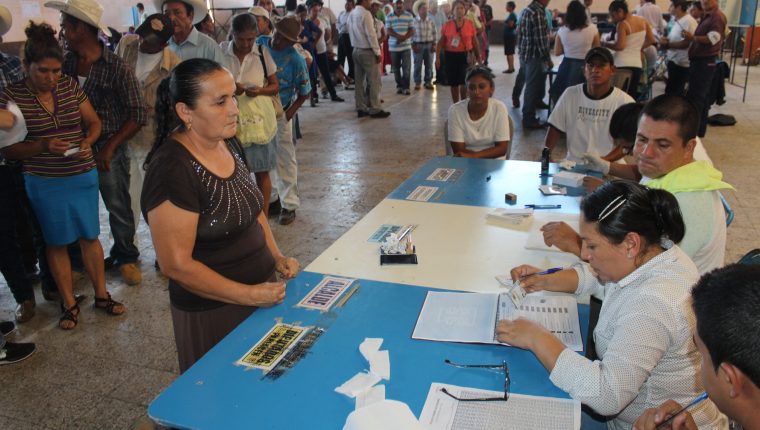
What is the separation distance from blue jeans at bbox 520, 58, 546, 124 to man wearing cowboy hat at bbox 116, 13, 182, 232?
199 inches

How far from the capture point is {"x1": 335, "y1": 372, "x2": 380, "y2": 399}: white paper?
147cm

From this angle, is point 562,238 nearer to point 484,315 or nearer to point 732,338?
point 484,315

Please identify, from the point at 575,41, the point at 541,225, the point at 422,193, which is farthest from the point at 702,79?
the point at 541,225

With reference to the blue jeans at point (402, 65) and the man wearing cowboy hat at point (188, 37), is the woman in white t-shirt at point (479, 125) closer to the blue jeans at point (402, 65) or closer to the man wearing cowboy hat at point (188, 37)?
the man wearing cowboy hat at point (188, 37)

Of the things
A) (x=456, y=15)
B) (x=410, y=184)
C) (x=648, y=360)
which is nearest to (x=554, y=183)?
(x=410, y=184)

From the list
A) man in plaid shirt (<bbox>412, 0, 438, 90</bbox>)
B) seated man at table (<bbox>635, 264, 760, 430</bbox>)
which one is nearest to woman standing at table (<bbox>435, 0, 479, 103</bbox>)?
man in plaid shirt (<bbox>412, 0, 438, 90</bbox>)

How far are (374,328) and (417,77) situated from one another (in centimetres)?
1057

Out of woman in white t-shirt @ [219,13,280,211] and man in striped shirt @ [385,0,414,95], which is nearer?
woman in white t-shirt @ [219,13,280,211]

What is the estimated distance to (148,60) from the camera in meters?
3.65

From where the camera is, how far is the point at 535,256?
2.30 m

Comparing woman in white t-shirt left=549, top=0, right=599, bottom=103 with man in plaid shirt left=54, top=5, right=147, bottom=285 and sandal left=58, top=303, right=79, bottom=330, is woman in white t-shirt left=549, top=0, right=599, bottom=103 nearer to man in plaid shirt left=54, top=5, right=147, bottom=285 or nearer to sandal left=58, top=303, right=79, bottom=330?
man in plaid shirt left=54, top=5, right=147, bottom=285

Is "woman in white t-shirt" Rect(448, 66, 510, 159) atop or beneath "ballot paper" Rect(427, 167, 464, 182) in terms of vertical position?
atop

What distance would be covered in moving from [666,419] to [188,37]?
138 inches

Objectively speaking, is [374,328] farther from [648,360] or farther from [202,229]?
[648,360]
